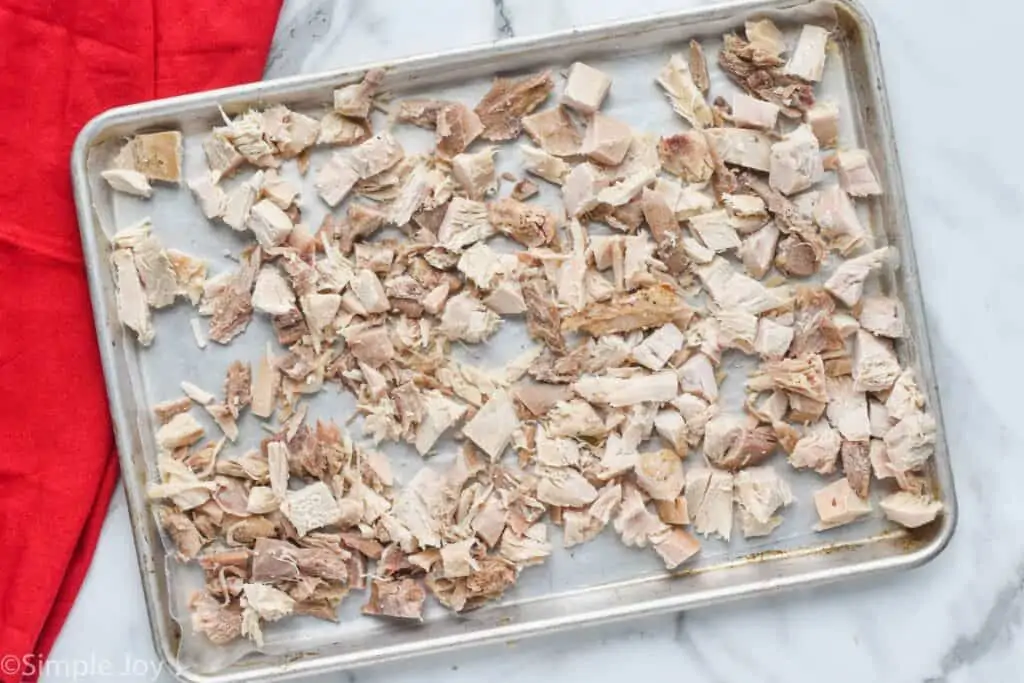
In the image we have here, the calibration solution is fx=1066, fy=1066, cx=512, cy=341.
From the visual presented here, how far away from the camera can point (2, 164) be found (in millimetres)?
1009

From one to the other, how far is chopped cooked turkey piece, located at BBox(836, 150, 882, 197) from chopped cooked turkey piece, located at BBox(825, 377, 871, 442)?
181 mm

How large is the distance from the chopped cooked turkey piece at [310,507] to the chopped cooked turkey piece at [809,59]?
23.5 inches

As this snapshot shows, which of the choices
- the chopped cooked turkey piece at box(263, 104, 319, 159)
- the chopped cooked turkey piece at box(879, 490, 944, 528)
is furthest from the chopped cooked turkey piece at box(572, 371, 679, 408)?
the chopped cooked turkey piece at box(263, 104, 319, 159)

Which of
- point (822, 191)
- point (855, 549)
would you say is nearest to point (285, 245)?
point (822, 191)

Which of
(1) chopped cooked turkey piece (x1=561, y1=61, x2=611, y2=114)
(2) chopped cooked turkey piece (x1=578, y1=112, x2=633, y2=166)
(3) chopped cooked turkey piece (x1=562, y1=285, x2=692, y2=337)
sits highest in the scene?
(1) chopped cooked turkey piece (x1=561, y1=61, x2=611, y2=114)

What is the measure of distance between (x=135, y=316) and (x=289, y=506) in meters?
0.23

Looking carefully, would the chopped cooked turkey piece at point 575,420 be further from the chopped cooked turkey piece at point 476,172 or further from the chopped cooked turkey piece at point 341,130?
the chopped cooked turkey piece at point 341,130

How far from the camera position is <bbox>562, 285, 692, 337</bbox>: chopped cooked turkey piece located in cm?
101

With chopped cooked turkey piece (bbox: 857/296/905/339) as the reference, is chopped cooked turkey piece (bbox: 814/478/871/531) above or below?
below

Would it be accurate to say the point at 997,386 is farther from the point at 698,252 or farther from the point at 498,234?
the point at 498,234

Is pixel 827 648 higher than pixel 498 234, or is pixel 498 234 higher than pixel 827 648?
pixel 498 234

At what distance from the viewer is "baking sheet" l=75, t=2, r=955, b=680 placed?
3.33 ft
